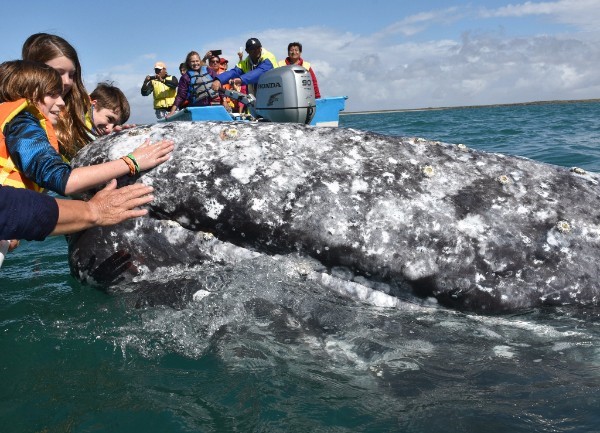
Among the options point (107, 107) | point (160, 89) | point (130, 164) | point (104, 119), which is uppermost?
point (160, 89)

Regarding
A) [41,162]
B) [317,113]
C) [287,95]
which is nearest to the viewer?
[41,162]

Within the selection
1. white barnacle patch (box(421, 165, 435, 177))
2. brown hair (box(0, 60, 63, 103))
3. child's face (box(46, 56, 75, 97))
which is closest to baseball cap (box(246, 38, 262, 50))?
child's face (box(46, 56, 75, 97))

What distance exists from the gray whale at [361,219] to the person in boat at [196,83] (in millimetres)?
9849

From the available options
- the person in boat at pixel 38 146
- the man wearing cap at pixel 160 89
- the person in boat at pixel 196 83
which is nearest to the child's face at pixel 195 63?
the person in boat at pixel 196 83

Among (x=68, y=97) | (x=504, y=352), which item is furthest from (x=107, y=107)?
(x=504, y=352)

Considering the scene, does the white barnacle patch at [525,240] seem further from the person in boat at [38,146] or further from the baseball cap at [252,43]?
the baseball cap at [252,43]

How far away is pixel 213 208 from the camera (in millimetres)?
4289

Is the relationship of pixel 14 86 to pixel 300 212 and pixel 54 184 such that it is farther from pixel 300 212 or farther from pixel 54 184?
pixel 300 212

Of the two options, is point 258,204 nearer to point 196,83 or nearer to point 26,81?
point 26,81

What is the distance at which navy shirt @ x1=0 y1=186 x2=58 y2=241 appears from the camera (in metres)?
2.95

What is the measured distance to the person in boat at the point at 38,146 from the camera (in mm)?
3900

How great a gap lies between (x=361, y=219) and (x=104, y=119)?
272 centimetres

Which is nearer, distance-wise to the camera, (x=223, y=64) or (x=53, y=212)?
(x=53, y=212)

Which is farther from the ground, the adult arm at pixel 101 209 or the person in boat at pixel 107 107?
the person in boat at pixel 107 107
